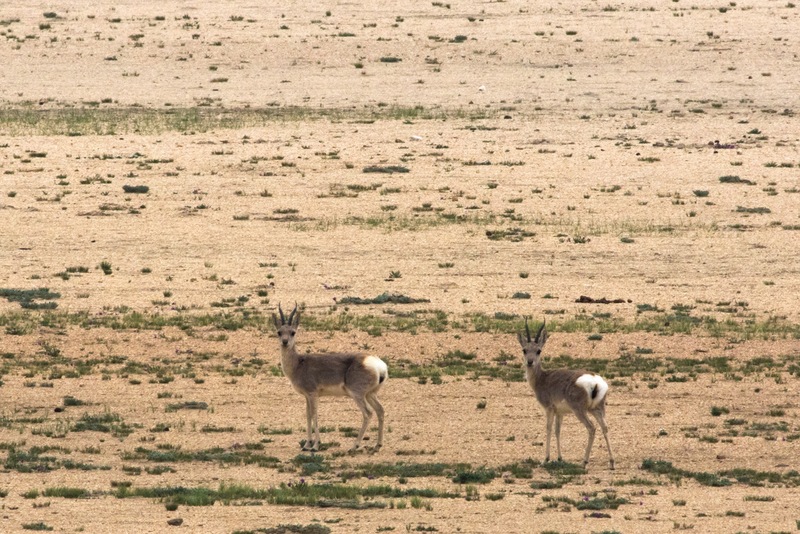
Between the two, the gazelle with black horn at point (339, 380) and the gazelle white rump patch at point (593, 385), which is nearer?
the gazelle white rump patch at point (593, 385)

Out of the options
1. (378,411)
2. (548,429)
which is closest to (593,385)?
(548,429)

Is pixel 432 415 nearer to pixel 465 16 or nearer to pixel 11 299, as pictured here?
pixel 11 299

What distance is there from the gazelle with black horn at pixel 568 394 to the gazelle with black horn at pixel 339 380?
152cm

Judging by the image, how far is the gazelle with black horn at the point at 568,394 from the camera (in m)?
14.4

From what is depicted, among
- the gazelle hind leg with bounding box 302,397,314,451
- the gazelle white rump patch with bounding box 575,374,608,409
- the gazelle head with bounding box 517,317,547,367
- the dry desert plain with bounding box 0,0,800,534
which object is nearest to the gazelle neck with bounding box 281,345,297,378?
the gazelle hind leg with bounding box 302,397,314,451

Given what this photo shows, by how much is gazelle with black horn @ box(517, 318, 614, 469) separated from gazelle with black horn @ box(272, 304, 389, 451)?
4.99ft

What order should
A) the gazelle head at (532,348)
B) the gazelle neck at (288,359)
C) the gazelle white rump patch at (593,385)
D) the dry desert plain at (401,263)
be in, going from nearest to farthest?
1. the dry desert plain at (401,263)
2. the gazelle white rump patch at (593,385)
3. the gazelle head at (532,348)
4. the gazelle neck at (288,359)

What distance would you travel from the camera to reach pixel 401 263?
2744cm

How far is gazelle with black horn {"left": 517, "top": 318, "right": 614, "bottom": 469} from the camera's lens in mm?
14422

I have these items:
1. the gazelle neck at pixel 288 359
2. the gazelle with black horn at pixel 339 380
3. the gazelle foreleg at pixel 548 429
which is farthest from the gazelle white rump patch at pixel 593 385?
the gazelle neck at pixel 288 359

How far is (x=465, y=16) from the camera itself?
60.4 m

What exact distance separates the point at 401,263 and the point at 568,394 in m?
12.9

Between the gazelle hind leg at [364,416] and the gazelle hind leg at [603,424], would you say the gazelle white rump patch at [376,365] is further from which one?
the gazelle hind leg at [603,424]

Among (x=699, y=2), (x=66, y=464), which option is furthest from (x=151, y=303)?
(x=699, y=2)
